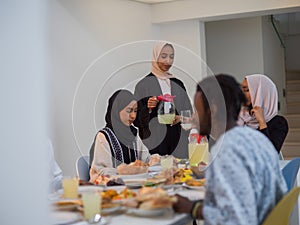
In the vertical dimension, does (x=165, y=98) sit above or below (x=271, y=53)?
below

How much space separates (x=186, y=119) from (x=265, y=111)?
533 millimetres

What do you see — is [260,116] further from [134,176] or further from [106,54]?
[106,54]

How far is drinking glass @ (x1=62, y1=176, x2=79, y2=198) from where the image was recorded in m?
1.21

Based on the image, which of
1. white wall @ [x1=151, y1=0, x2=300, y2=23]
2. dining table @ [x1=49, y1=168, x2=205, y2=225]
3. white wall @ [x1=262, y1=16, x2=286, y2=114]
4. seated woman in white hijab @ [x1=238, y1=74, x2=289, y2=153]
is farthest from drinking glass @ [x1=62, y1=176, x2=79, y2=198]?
white wall @ [x1=151, y1=0, x2=300, y2=23]

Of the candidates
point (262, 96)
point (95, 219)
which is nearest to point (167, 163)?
point (262, 96)

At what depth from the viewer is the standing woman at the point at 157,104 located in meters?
1.58

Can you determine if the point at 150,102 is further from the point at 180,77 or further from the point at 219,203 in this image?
the point at 219,203

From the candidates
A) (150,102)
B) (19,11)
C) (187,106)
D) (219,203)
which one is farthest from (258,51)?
(19,11)

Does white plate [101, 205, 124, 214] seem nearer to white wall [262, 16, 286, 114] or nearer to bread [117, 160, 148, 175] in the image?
bread [117, 160, 148, 175]

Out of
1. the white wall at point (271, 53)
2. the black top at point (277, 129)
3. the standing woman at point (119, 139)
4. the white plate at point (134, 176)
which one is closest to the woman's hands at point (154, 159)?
the standing woman at point (119, 139)

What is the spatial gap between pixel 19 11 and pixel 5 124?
22cm

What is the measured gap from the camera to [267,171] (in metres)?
1.18

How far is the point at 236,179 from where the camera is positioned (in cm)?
110

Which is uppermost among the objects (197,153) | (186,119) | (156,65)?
(156,65)
